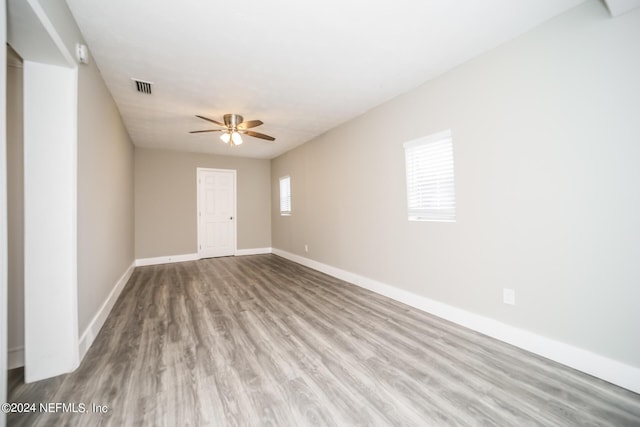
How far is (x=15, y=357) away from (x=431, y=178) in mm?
3875

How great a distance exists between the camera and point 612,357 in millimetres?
1723

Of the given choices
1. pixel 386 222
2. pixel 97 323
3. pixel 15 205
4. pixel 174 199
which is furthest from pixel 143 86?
pixel 174 199

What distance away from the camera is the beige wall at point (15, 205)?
6.22 ft

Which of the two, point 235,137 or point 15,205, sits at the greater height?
Answer: point 235,137

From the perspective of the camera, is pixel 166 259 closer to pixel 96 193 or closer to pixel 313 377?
pixel 96 193

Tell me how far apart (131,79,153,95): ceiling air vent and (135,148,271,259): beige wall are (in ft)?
10.6

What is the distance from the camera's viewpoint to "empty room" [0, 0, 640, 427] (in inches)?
62.9

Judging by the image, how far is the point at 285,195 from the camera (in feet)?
21.0

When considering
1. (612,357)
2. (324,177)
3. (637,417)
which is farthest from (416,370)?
(324,177)

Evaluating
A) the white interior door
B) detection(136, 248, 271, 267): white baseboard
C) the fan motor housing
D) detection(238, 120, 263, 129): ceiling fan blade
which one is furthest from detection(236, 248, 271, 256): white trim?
detection(238, 120, 263, 129): ceiling fan blade

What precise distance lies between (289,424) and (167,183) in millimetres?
5935

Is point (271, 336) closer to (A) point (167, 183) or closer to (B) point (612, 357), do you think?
(B) point (612, 357)

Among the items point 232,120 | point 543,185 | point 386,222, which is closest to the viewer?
point 543,185

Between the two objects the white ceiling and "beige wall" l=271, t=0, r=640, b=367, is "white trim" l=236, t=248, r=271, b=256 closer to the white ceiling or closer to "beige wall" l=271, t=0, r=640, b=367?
the white ceiling
